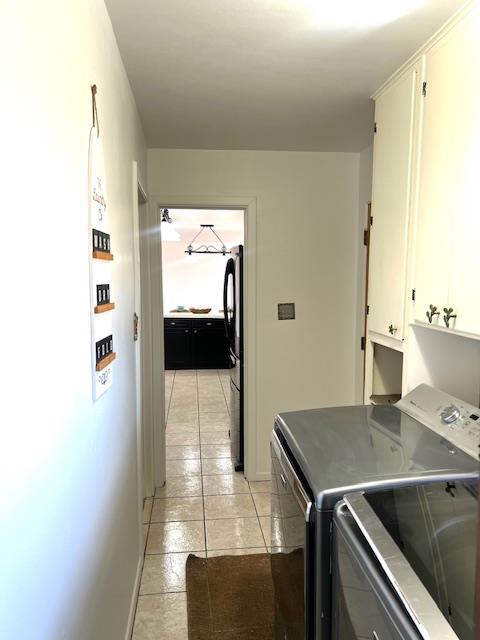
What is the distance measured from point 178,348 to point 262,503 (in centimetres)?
442

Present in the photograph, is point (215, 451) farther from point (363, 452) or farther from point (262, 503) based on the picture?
point (363, 452)

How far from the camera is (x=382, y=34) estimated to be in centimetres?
161

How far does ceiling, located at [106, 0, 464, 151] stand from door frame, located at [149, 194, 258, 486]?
501 mm

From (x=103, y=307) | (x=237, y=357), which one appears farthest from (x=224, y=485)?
(x=103, y=307)

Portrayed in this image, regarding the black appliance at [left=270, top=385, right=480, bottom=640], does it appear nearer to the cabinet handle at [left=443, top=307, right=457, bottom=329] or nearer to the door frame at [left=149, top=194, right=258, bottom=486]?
the cabinet handle at [left=443, top=307, right=457, bottom=329]

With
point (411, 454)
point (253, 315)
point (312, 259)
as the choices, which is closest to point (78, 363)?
point (411, 454)

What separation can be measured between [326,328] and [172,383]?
3600mm

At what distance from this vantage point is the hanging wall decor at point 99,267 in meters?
1.25

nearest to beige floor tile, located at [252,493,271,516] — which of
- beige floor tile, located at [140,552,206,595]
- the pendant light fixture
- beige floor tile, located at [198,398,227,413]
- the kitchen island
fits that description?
beige floor tile, located at [140,552,206,595]

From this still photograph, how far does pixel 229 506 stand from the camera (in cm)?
301

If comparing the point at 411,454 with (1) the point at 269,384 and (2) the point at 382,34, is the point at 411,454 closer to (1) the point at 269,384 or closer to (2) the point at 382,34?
(2) the point at 382,34

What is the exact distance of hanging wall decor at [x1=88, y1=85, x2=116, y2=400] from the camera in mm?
1254

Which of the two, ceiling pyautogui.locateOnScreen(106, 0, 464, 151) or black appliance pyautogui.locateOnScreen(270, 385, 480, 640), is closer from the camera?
black appliance pyautogui.locateOnScreen(270, 385, 480, 640)

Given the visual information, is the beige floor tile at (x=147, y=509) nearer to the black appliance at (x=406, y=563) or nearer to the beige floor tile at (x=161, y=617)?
the beige floor tile at (x=161, y=617)
